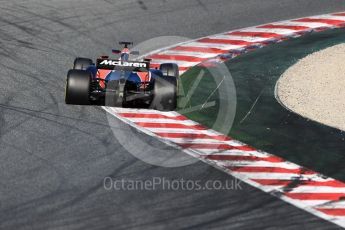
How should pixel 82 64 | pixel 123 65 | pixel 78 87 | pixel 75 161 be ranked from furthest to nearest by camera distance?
pixel 82 64 < pixel 123 65 < pixel 78 87 < pixel 75 161

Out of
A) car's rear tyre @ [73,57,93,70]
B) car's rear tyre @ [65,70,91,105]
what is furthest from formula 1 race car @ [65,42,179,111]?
car's rear tyre @ [73,57,93,70]

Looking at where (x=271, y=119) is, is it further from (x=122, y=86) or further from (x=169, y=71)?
(x=122, y=86)

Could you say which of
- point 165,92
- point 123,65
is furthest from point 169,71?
point 165,92

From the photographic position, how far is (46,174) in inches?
603

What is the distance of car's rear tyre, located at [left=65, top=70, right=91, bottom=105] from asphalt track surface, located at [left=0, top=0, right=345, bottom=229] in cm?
44

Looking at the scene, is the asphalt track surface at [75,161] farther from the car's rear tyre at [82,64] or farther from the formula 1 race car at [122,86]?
the car's rear tyre at [82,64]

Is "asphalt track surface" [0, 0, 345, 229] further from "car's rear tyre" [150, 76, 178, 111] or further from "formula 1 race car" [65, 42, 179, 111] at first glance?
"car's rear tyre" [150, 76, 178, 111]

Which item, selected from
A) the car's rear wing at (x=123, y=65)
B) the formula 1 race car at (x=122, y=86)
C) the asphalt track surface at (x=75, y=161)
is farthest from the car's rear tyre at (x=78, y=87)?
the car's rear wing at (x=123, y=65)

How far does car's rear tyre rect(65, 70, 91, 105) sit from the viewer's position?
17.7 m

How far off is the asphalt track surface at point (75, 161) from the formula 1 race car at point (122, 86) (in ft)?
1.70

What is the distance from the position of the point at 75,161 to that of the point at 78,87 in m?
2.47

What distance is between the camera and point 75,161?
1593cm

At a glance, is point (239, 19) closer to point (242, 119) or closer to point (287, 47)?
point (287, 47)

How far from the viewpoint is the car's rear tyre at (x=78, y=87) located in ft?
58.1
